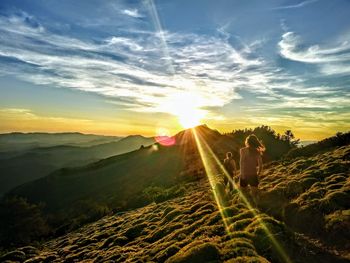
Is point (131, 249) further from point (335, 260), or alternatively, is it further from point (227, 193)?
point (335, 260)

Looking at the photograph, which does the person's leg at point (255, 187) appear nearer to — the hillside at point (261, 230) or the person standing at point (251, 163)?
the person standing at point (251, 163)

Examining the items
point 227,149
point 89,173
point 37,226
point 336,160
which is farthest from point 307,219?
point 89,173

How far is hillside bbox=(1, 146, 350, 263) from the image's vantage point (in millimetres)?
12133

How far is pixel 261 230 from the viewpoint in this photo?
13.4 m

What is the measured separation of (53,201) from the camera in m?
141

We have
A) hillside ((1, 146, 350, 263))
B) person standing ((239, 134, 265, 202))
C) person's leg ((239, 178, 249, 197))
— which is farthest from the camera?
person's leg ((239, 178, 249, 197))

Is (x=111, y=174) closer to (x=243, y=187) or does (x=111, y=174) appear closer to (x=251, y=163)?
(x=243, y=187)

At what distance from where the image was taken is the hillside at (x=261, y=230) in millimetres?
12133

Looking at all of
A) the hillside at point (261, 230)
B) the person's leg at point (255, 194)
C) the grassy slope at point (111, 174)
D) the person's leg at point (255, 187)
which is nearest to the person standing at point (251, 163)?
the person's leg at point (255, 187)

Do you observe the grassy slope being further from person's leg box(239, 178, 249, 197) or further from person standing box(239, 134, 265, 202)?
person standing box(239, 134, 265, 202)

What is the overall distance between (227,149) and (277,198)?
258 feet

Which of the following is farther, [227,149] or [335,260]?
[227,149]

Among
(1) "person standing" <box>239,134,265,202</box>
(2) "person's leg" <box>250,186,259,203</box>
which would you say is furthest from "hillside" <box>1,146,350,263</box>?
(1) "person standing" <box>239,134,265,202</box>

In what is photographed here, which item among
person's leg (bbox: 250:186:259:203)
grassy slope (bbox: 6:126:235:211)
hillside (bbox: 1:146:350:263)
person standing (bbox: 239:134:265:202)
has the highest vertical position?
person standing (bbox: 239:134:265:202)
